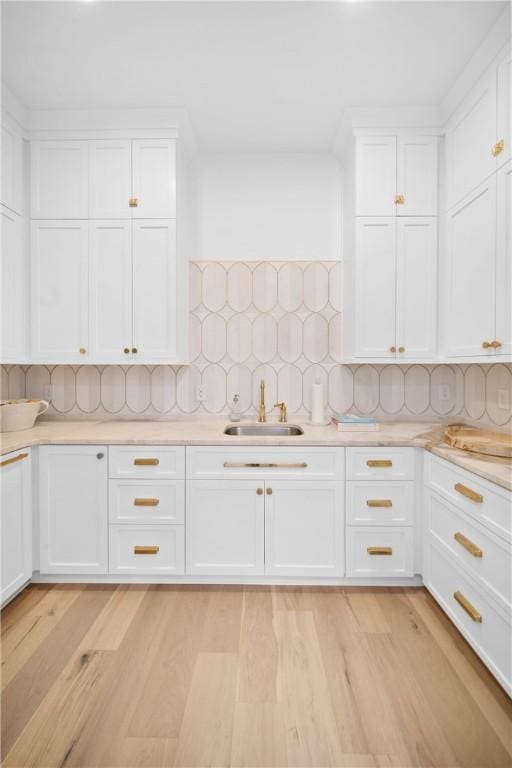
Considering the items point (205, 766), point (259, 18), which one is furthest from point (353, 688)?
point (259, 18)

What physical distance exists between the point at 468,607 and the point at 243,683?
1011mm

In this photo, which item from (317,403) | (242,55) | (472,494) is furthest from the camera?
(317,403)

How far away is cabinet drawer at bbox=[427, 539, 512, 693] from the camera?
160 cm

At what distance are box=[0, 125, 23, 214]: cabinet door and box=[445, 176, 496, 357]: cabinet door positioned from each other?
2.63 metres

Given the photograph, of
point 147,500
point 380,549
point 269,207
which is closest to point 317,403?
point 380,549

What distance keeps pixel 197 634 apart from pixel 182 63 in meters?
2.85

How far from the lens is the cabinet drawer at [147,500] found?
2430 millimetres

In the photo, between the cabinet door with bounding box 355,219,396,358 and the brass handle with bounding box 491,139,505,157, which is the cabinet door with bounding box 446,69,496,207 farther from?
the cabinet door with bounding box 355,219,396,358

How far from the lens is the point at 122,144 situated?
105 inches

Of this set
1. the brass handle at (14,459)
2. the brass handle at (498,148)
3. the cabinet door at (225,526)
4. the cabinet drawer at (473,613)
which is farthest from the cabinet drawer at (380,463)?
the brass handle at (14,459)

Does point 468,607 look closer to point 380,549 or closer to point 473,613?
point 473,613

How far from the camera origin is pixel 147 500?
2.43 meters

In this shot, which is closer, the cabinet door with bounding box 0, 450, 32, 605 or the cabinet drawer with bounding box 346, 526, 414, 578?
the cabinet door with bounding box 0, 450, 32, 605

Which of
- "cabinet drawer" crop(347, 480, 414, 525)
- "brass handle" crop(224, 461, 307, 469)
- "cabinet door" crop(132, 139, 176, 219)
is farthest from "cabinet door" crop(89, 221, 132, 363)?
"cabinet drawer" crop(347, 480, 414, 525)
